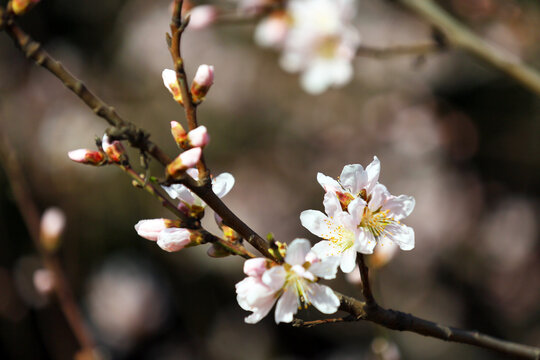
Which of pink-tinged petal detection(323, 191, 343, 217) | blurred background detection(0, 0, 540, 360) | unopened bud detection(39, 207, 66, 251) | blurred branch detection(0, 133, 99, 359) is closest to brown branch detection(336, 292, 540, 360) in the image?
pink-tinged petal detection(323, 191, 343, 217)

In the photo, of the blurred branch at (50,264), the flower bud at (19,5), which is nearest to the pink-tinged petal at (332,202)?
the flower bud at (19,5)

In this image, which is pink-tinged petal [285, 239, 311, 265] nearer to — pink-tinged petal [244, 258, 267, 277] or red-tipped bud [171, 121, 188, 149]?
pink-tinged petal [244, 258, 267, 277]

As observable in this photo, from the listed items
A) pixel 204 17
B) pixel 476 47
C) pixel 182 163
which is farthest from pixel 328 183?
pixel 204 17

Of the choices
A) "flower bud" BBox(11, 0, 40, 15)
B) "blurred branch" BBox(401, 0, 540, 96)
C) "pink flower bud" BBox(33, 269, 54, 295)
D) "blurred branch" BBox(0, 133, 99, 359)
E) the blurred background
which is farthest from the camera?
the blurred background

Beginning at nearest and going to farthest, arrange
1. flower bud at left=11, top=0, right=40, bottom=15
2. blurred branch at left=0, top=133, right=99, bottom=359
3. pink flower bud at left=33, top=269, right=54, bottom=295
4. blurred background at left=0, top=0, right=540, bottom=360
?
flower bud at left=11, top=0, right=40, bottom=15 < blurred branch at left=0, top=133, right=99, bottom=359 < pink flower bud at left=33, top=269, right=54, bottom=295 < blurred background at left=0, top=0, right=540, bottom=360

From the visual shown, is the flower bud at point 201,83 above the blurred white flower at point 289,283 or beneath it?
above

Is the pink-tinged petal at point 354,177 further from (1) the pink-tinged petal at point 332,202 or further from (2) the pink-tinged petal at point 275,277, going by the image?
(2) the pink-tinged petal at point 275,277
